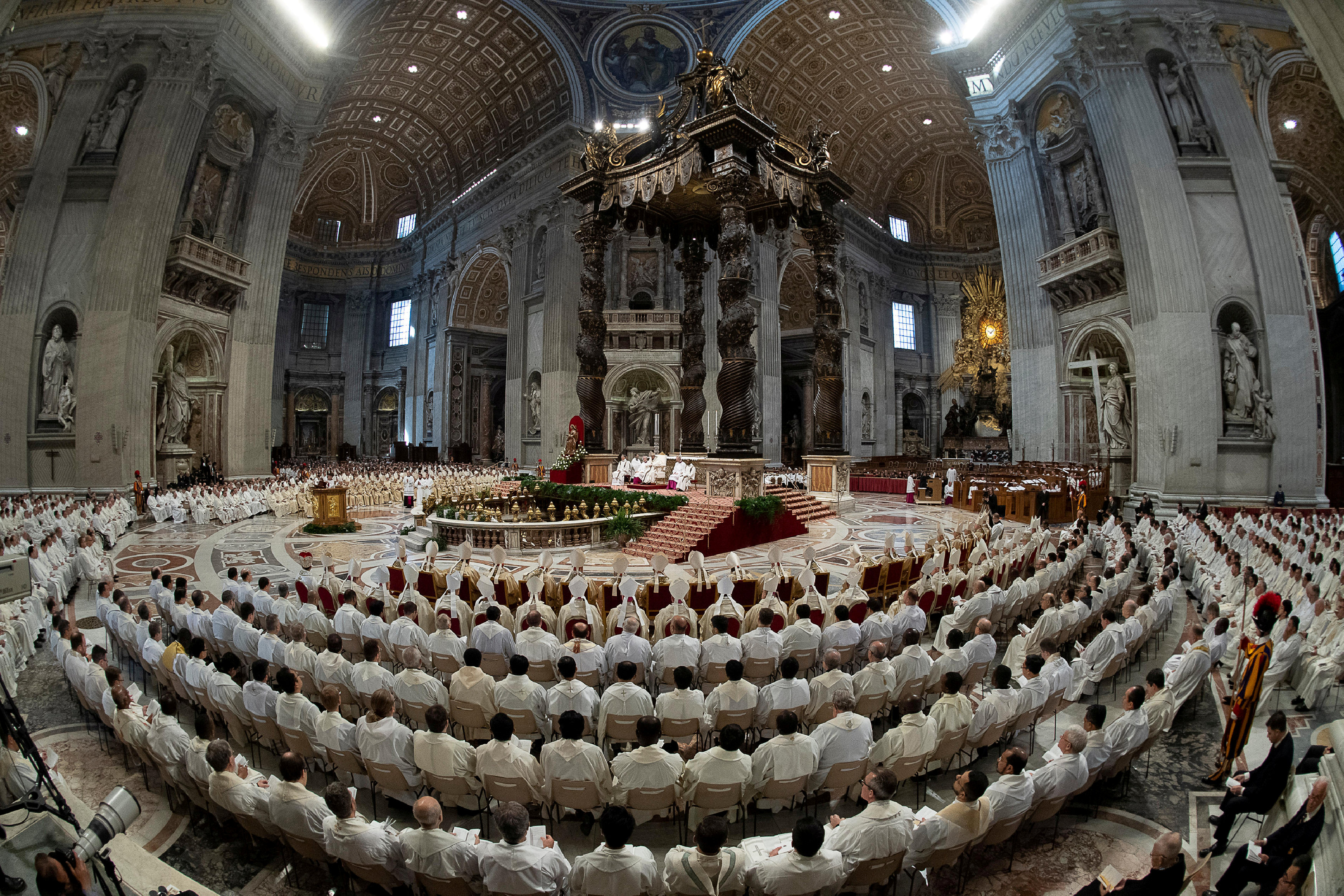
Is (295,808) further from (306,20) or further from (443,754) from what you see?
(306,20)

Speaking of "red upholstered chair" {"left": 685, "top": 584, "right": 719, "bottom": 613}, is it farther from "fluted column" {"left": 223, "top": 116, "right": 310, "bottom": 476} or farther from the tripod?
"fluted column" {"left": 223, "top": 116, "right": 310, "bottom": 476}

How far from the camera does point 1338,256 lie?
2164cm

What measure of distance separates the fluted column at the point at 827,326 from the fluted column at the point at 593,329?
5094mm

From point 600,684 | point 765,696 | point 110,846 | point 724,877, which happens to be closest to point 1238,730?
point 765,696

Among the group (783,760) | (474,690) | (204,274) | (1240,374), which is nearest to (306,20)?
(204,274)

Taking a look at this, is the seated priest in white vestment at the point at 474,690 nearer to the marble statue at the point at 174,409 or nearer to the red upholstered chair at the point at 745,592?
the red upholstered chair at the point at 745,592

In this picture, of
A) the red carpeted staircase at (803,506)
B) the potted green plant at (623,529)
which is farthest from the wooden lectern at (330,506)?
the red carpeted staircase at (803,506)

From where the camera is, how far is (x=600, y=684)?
17.5 ft

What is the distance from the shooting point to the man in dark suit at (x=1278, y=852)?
2545mm

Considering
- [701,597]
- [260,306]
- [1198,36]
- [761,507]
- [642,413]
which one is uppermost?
[1198,36]

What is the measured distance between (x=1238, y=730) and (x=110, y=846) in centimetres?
646

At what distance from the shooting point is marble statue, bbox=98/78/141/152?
1725 centimetres

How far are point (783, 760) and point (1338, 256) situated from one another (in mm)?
30170

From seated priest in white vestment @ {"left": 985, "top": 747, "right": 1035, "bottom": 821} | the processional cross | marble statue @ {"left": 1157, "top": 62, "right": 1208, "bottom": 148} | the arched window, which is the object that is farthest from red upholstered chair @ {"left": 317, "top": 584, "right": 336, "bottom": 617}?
the arched window
